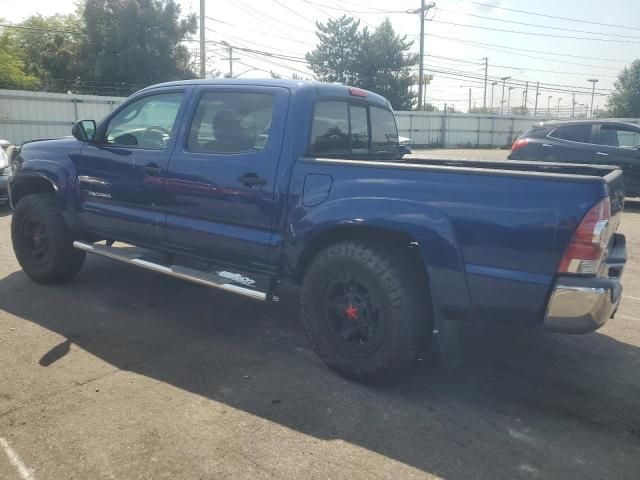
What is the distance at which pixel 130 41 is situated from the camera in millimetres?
30922

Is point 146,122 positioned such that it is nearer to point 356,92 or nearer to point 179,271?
point 179,271

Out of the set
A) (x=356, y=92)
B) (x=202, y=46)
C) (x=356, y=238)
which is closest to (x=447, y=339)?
(x=356, y=238)

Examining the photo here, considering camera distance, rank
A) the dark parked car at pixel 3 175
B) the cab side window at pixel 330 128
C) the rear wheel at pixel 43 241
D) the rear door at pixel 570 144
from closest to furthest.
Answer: the cab side window at pixel 330 128, the rear wheel at pixel 43 241, the dark parked car at pixel 3 175, the rear door at pixel 570 144

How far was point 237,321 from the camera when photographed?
4.50m

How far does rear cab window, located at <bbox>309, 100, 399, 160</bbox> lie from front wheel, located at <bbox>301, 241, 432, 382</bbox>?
85 cm

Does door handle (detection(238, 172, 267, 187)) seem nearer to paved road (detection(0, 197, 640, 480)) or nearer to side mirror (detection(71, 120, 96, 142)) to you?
paved road (detection(0, 197, 640, 480))

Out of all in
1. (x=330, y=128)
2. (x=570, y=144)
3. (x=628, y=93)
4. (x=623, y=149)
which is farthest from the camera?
(x=628, y=93)

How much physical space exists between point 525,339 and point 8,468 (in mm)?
3508

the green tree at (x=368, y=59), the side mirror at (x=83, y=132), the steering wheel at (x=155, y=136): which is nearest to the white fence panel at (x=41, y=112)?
the side mirror at (x=83, y=132)

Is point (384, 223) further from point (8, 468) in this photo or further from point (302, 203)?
point (8, 468)

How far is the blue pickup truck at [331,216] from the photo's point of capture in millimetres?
2805

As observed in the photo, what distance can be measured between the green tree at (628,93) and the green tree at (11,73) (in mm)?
42391

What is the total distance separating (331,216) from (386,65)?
144 feet

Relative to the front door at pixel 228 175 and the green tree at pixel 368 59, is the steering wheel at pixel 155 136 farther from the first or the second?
the green tree at pixel 368 59
